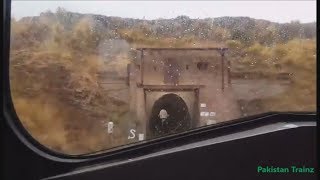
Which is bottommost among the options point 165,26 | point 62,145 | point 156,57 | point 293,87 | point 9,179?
point 9,179

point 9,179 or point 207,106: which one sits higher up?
point 207,106

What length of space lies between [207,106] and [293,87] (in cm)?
46

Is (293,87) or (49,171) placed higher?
(293,87)

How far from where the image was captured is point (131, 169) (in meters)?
2.40

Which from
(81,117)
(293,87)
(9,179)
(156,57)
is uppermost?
(156,57)

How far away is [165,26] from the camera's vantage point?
2.33 metres

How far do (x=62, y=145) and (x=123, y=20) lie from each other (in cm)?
75

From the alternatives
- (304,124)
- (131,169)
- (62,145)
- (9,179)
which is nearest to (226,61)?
(304,124)

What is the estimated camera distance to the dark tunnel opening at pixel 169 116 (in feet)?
7.81

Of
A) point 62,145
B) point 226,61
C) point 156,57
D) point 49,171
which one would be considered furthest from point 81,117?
point 226,61

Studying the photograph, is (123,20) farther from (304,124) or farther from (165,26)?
(304,124)

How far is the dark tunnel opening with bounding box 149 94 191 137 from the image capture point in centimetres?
238

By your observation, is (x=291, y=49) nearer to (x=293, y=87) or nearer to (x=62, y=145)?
(x=293, y=87)

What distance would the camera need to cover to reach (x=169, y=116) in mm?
2414
